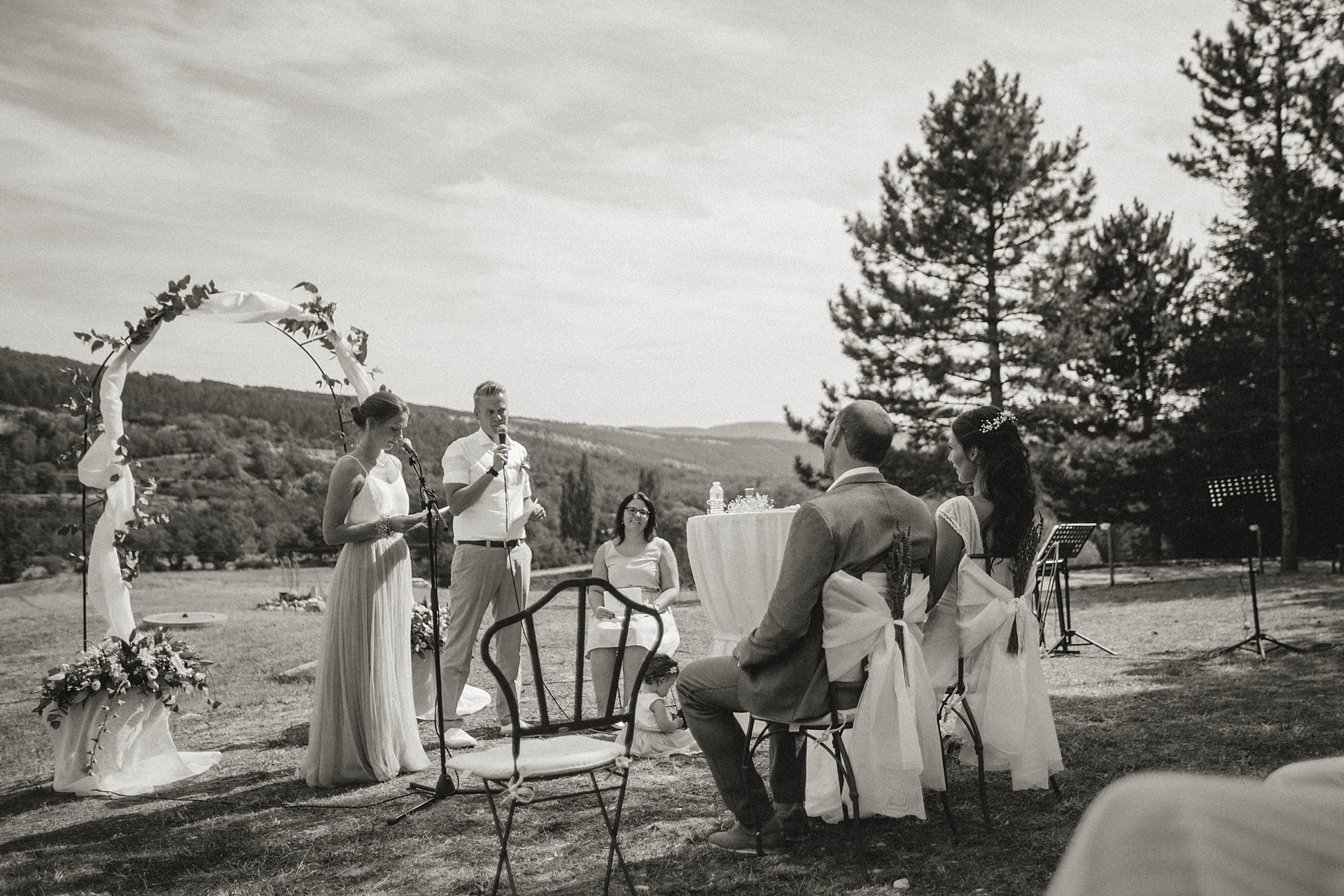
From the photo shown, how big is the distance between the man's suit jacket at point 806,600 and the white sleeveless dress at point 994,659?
2.56ft

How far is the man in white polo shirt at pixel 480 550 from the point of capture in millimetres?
6121

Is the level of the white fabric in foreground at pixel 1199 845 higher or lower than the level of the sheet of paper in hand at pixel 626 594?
higher

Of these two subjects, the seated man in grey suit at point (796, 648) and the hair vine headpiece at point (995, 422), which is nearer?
the seated man in grey suit at point (796, 648)

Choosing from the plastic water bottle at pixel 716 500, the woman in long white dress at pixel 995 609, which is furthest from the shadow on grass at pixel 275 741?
the woman in long white dress at pixel 995 609

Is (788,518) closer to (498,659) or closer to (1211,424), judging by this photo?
(498,659)

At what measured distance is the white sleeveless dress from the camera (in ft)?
14.4

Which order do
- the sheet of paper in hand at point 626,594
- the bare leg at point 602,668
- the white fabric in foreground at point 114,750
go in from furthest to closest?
the sheet of paper in hand at point 626,594, the bare leg at point 602,668, the white fabric in foreground at point 114,750

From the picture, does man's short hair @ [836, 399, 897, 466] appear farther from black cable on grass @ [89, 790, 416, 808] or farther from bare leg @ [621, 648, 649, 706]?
black cable on grass @ [89, 790, 416, 808]

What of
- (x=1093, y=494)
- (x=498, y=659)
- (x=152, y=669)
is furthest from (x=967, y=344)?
(x=152, y=669)

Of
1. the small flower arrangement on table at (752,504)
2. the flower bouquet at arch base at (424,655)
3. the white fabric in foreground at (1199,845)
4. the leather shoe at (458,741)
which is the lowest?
the leather shoe at (458,741)

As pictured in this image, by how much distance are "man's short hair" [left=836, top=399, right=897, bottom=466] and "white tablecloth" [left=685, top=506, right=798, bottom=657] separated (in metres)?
0.78

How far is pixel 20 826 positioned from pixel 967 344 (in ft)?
72.3

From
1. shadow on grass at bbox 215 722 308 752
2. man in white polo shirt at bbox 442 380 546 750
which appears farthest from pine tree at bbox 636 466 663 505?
man in white polo shirt at bbox 442 380 546 750

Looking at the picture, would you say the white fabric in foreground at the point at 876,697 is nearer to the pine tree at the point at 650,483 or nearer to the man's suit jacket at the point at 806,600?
the man's suit jacket at the point at 806,600
